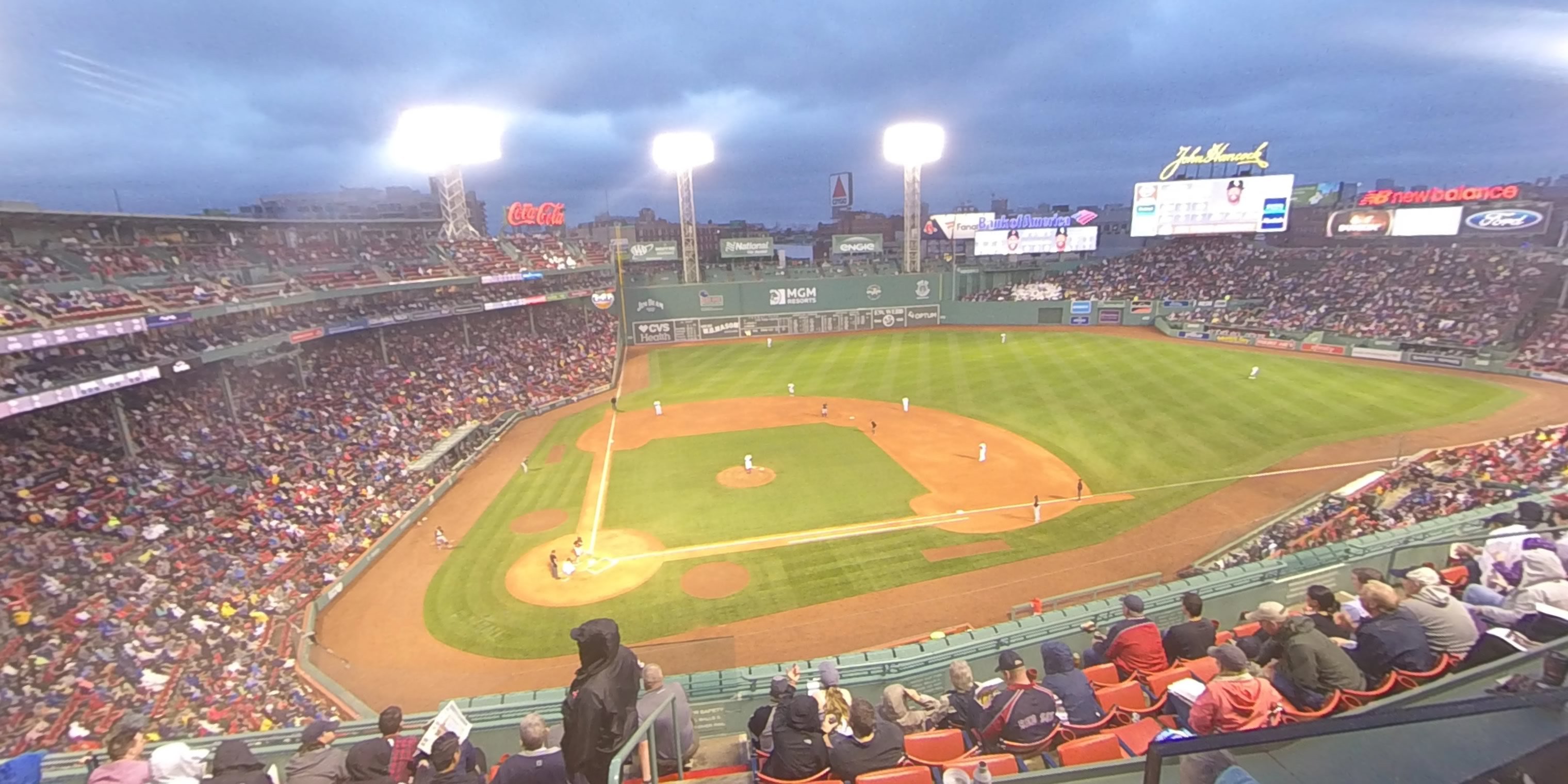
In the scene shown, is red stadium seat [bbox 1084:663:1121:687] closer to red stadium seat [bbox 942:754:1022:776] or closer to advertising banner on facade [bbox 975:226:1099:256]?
red stadium seat [bbox 942:754:1022:776]

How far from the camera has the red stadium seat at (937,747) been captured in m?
6.18

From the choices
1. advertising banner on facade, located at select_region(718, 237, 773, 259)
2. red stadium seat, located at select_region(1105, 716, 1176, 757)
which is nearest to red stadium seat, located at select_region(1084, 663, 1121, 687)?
red stadium seat, located at select_region(1105, 716, 1176, 757)

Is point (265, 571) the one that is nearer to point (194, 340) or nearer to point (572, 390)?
point (194, 340)

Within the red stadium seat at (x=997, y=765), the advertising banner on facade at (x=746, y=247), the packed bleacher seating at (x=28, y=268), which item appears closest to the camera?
the red stadium seat at (x=997, y=765)

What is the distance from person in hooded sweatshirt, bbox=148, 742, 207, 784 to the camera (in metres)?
5.80

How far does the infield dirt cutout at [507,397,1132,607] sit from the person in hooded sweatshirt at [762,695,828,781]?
1350 centimetres

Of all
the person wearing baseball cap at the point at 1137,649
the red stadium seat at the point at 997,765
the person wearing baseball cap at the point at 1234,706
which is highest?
the person wearing baseball cap at the point at 1234,706

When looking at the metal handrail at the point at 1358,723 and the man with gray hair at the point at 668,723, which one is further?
the man with gray hair at the point at 668,723

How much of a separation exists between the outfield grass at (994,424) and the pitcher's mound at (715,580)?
1.01ft

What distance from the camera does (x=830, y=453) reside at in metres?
28.8

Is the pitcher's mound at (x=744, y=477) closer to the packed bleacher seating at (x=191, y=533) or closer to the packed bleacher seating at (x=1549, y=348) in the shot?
the packed bleacher seating at (x=191, y=533)

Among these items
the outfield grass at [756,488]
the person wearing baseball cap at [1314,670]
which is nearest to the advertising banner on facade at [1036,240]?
the outfield grass at [756,488]

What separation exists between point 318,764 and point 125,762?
144 centimetres

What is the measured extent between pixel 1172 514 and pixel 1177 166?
4379 cm
